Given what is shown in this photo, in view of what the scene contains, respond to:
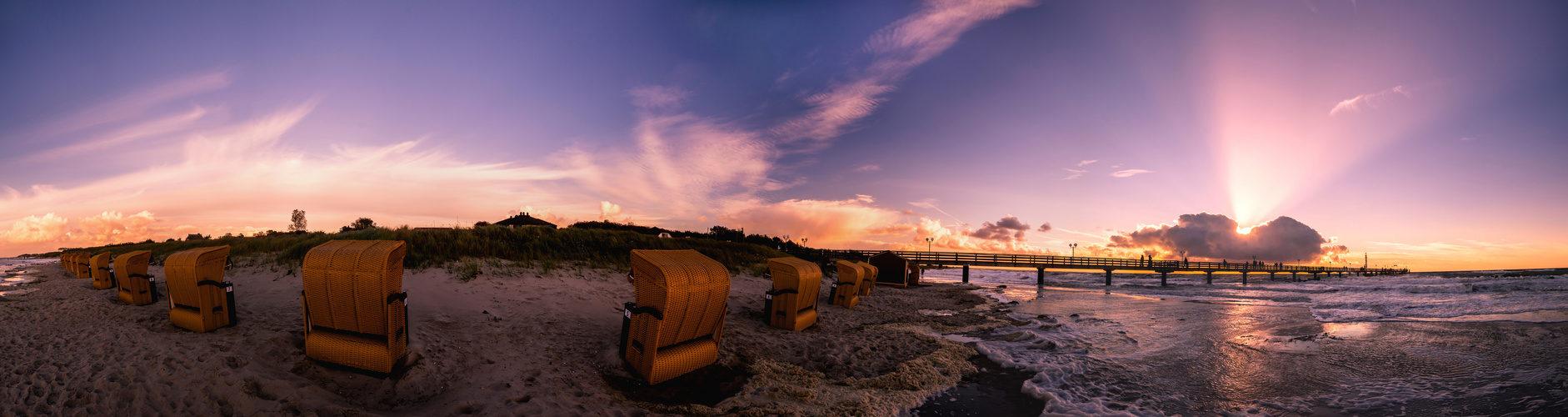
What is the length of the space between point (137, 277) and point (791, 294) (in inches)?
466

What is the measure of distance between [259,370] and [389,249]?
1623mm

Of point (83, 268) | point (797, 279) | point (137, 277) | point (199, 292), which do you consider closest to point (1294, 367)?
point (797, 279)

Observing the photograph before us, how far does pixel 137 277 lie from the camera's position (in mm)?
9734

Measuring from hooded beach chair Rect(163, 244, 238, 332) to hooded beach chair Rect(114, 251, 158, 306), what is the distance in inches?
123

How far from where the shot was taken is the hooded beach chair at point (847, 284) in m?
14.0

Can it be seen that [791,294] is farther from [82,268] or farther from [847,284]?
[82,268]

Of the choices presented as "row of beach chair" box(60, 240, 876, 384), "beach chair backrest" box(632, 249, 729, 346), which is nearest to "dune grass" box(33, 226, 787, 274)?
"row of beach chair" box(60, 240, 876, 384)

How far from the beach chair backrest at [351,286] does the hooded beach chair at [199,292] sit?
2.73 m

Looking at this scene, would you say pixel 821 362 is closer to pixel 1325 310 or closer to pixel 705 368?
pixel 705 368

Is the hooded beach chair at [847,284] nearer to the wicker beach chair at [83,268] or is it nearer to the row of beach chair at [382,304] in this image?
the row of beach chair at [382,304]

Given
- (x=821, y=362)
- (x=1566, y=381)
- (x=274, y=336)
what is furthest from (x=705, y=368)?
(x=1566, y=381)

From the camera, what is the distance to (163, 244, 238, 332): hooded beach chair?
7.25 metres

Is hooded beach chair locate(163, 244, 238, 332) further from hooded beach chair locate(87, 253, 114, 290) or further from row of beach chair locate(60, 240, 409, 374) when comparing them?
A: hooded beach chair locate(87, 253, 114, 290)

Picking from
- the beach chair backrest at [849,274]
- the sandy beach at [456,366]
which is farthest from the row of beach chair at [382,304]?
the beach chair backrest at [849,274]
